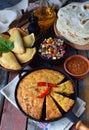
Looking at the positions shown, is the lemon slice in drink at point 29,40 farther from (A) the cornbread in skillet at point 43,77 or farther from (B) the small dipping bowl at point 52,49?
(A) the cornbread in skillet at point 43,77

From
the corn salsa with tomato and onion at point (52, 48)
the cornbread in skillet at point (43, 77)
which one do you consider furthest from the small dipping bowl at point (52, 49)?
the cornbread in skillet at point (43, 77)

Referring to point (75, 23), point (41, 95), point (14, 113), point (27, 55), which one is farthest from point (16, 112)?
point (75, 23)

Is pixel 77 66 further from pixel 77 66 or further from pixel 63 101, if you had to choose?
pixel 63 101

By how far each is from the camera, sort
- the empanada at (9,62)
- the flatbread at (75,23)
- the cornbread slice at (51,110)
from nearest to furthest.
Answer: the cornbread slice at (51,110) → the empanada at (9,62) → the flatbread at (75,23)

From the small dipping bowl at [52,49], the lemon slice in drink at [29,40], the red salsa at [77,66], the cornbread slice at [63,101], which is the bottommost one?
the red salsa at [77,66]

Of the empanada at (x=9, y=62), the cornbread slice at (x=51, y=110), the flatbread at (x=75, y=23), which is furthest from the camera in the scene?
the flatbread at (x=75, y=23)

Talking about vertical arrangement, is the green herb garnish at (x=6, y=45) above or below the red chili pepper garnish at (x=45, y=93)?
above
